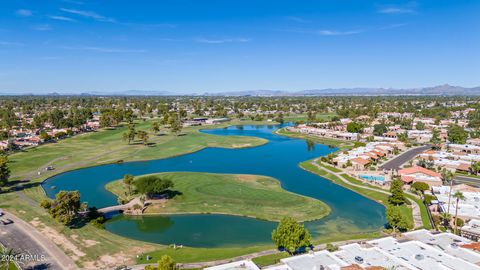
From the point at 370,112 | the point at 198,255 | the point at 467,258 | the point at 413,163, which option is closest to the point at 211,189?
the point at 198,255

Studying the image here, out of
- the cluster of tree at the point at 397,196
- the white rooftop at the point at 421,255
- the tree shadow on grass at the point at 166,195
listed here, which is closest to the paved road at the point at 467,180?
the cluster of tree at the point at 397,196

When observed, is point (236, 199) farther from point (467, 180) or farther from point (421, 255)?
point (467, 180)

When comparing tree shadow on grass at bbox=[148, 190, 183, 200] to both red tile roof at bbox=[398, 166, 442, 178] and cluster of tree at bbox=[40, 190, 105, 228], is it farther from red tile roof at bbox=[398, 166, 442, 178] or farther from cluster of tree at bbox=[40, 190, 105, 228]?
A: red tile roof at bbox=[398, 166, 442, 178]

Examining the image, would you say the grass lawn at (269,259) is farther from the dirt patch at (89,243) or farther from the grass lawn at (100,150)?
the grass lawn at (100,150)

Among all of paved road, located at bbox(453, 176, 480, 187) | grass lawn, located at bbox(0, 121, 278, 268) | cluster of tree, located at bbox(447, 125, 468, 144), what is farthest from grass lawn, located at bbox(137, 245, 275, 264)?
cluster of tree, located at bbox(447, 125, 468, 144)

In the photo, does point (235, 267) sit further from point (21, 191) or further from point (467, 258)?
point (21, 191)

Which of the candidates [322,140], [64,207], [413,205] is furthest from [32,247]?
[322,140]

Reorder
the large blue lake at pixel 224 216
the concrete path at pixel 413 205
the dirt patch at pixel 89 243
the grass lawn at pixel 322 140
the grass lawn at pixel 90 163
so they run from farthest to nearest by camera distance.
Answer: the grass lawn at pixel 322 140, the concrete path at pixel 413 205, the large blue lake at pixel 224 216, the dirt patch at pixel 89 243, the grass lawn at pixel 90 163
